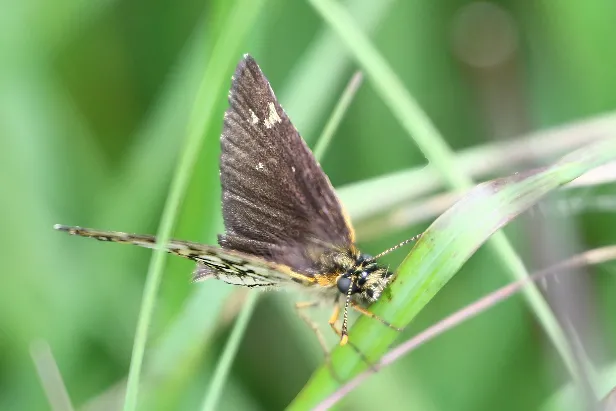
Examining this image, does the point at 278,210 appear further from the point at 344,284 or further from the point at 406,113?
the point at 406,113

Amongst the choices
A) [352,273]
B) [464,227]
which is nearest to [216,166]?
[352,273]

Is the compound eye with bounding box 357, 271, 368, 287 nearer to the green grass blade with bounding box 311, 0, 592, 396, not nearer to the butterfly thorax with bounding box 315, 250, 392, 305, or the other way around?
the butterfly thorax with bounding box 315, 250, 392, 305

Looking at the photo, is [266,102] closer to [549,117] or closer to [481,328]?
[481,328]

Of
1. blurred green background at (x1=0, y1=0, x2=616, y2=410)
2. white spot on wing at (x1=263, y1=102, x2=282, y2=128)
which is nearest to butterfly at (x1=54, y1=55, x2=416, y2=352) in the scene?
white spot on wing at (x1=263, y1=102, x2=282, y2=128)

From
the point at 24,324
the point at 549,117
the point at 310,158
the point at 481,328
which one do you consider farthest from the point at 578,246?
the point at 24,324

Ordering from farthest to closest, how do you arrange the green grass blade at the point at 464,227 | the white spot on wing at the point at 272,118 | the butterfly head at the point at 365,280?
the white spot on wing at the point at 272,118 → the butterfly head at the point at 365,280 → the green grass blade at the point at 464,227

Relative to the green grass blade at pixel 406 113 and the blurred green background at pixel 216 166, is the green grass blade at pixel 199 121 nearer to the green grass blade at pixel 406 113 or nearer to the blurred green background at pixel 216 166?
Answer: the blurred green background at pixel 216 166

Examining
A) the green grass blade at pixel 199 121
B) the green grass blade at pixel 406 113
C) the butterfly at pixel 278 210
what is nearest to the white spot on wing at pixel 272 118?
the butterfly at pixel 278 210
